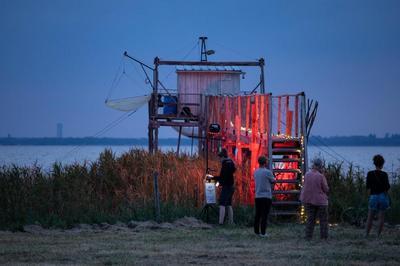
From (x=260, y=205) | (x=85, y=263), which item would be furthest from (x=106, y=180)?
(x=85, y=263)

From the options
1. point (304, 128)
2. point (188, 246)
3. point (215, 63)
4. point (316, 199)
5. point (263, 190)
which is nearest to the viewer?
point (188, 246)

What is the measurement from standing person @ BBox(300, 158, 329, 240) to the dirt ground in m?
0.34

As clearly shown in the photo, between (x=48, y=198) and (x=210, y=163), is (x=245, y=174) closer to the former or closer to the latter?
(x=210, y=163)

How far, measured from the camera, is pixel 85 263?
52.3 ft

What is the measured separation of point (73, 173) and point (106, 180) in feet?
3.53

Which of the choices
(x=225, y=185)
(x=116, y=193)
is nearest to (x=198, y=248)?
(x=225, y=185)

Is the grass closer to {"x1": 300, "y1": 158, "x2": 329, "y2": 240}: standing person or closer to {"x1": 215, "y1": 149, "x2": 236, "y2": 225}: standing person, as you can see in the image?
{"x1": 300, "y1": 158, "x2": 329, "y2": 240}: standing person

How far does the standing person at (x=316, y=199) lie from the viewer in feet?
64.8

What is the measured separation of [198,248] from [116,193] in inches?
401

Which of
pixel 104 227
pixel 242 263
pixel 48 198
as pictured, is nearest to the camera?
pixel 242 263

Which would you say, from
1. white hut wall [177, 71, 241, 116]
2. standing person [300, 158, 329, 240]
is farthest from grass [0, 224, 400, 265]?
white hut wall [177, 71, 241, 116]

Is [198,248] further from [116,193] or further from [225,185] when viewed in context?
[116,193]

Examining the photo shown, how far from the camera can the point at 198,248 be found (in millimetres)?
18047

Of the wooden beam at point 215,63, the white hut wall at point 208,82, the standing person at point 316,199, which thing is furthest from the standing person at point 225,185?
the white hut wall at point 208,82
